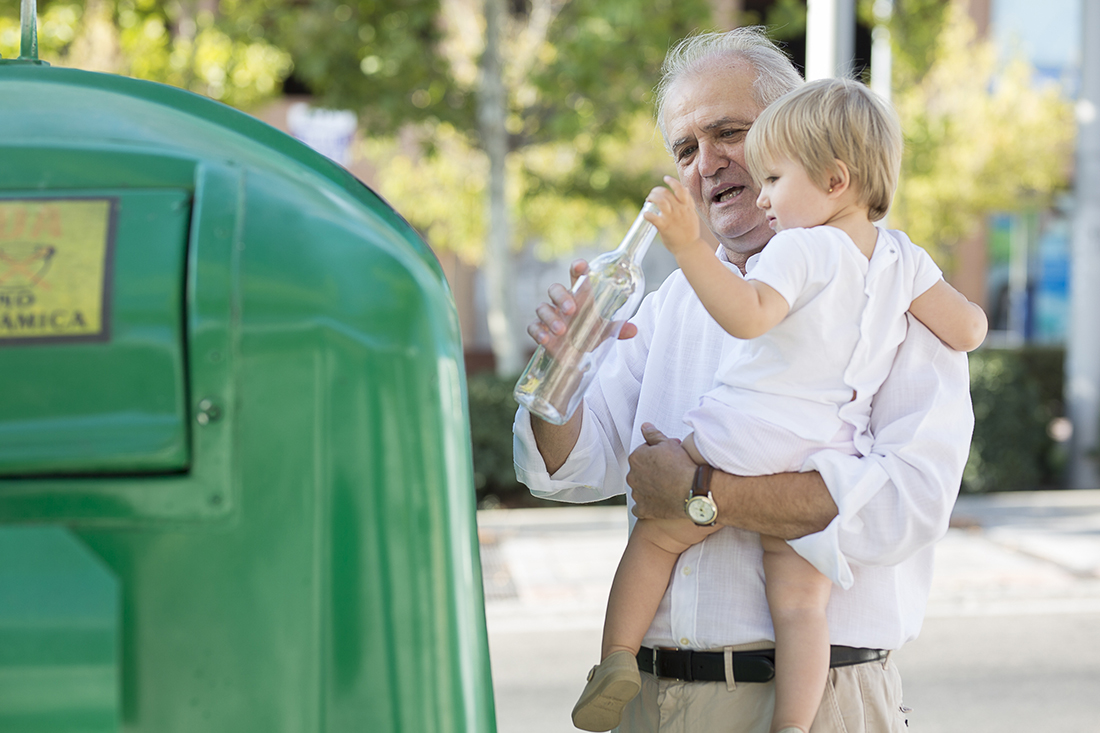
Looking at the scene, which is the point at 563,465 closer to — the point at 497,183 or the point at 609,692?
the point at 609,692

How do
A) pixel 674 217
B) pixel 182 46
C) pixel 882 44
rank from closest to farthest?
1. pixel 674 217
2. pixel 182 46
3. pixel 882 44

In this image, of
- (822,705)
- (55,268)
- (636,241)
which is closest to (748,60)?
(636,241)

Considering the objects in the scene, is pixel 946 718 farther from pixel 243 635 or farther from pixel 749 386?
pixel 243 635

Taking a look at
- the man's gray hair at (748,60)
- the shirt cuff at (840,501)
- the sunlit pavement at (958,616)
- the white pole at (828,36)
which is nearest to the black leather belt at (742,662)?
the shirt cuff at (840,501)

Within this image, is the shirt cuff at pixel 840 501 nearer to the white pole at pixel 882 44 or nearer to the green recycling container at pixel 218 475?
the green recycling container at pixel 218 475

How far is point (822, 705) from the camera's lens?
1.59 metres

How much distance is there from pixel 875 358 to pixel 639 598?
0.51 m

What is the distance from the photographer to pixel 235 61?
839 centimetres

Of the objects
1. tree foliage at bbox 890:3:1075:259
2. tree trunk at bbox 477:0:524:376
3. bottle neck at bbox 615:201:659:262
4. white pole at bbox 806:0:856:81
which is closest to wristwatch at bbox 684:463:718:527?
bottle neck at bbox 615:201:659:262

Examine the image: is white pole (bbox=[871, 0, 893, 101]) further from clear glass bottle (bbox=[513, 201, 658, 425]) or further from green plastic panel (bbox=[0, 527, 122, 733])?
green plastic panel (bbox=[0, 527, 122, 733])

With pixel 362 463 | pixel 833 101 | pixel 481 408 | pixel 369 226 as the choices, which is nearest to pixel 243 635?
pixel 362 463

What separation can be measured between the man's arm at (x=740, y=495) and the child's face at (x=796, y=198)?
1.25ft

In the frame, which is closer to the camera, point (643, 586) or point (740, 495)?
point (740, 495)

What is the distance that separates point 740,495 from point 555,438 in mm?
332
